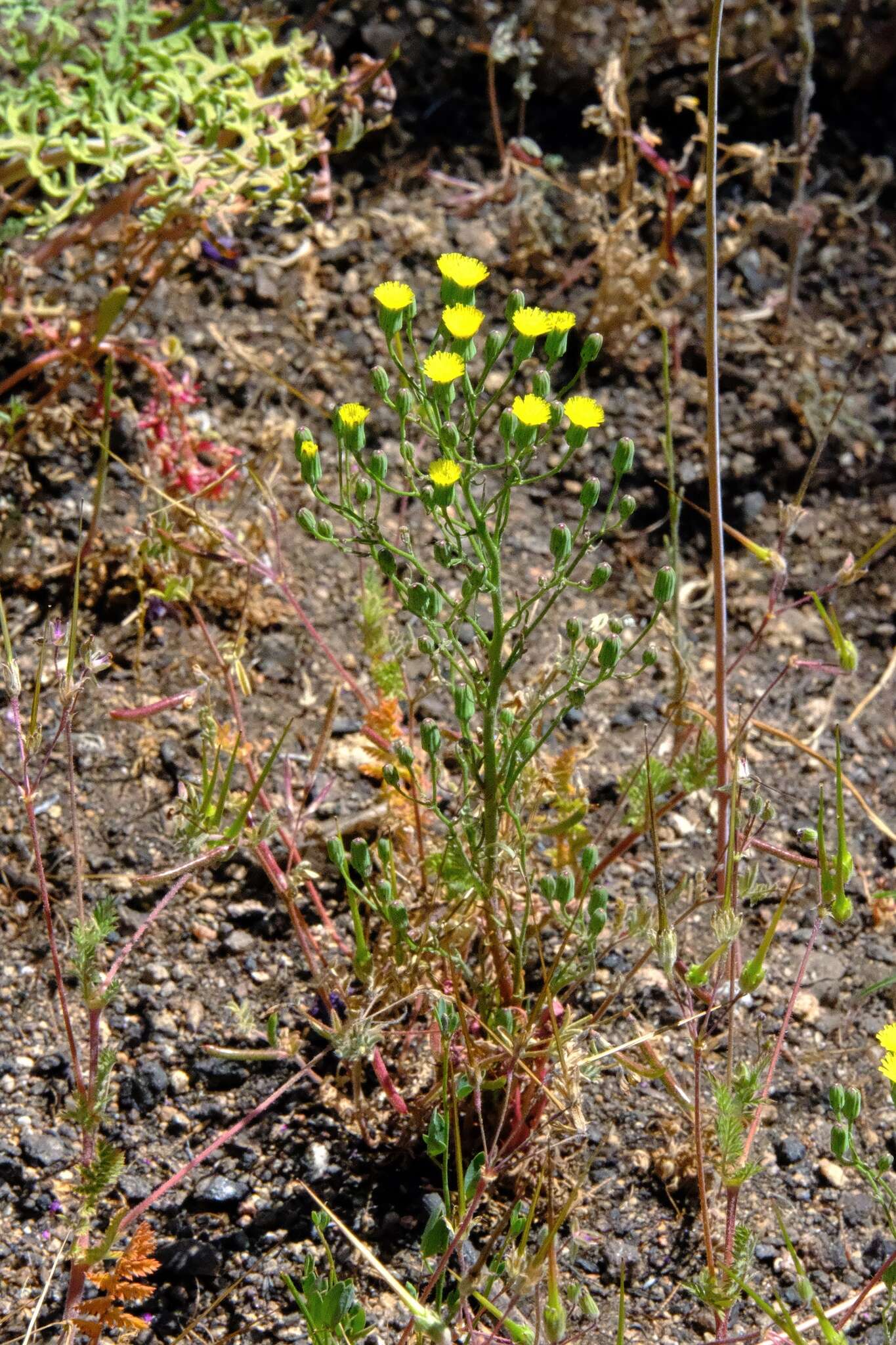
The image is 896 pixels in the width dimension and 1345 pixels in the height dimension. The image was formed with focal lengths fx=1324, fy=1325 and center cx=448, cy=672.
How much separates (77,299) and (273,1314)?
2.14 metres

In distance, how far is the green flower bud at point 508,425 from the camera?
1.56m

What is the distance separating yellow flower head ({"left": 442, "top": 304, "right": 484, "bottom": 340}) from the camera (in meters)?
1.51

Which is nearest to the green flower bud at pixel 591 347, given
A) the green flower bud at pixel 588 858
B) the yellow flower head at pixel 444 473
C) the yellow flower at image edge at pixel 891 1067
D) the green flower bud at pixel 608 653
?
the yellow flower head at pixel 444 473

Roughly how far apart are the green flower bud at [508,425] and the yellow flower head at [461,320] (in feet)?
0.33

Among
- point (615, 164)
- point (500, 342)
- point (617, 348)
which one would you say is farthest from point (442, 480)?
point (615, 164)

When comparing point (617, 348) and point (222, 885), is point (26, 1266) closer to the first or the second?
point (222, 885)

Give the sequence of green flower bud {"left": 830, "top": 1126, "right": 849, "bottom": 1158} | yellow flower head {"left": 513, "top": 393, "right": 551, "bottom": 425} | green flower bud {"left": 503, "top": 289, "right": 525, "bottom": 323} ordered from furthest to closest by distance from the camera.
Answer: green flower bud {"left": 503, "top": 289, "right": 525, "bottom": 323}
yellow flower head {"left": 513, "top": 393, "right": 551, "bottom": 425}
green flower bud {"left": 830, "top": 1126, "right": 849, "bottom": 1158}

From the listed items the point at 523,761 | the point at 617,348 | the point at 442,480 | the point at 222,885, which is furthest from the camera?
the point at 617,348

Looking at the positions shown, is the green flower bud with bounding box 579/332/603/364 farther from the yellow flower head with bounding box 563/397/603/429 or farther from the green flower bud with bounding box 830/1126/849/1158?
the green flower bud with bounding box 830/1126/849/1158

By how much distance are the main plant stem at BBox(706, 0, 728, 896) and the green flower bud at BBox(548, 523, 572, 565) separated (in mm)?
235

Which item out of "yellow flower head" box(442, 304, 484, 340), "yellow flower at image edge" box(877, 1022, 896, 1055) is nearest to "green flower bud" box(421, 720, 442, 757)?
"yellow flower head" box(442, 304, 484, 340)

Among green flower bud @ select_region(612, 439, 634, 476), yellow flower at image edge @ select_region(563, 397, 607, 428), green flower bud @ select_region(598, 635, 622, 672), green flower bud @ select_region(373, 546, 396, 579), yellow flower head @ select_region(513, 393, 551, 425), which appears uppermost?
yellow flower head @ select_region(513, 393, 551, 425)

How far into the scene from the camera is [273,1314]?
1.69 m

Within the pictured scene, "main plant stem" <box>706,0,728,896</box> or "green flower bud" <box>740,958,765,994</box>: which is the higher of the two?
"main plant stem" <box>706,0,728,896</box>
